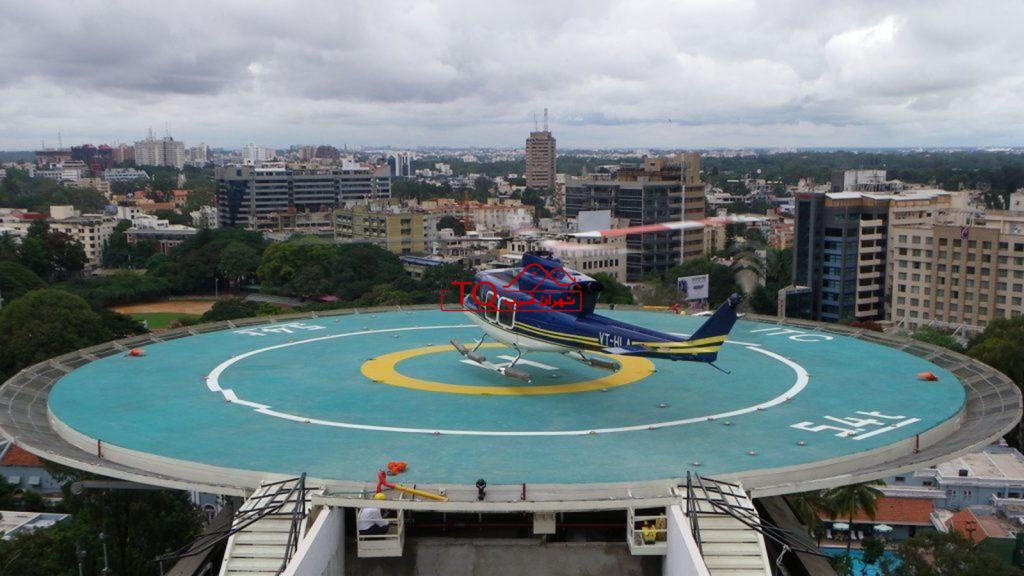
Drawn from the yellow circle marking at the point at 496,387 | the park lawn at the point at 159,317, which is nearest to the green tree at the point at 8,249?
the park lawn at the point at 159,317

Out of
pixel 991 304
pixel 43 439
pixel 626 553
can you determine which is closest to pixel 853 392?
pixel 626 553

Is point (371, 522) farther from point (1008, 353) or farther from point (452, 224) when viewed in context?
point (452, 224)

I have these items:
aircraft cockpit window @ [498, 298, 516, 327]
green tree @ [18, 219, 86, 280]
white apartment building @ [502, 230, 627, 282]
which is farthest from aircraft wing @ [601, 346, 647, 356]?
green tree @ [18, 219, 86, 280]

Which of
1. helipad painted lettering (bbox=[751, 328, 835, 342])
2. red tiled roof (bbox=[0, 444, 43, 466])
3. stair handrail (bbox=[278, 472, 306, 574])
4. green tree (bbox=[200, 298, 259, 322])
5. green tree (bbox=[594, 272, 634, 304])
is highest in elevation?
helipad painted lettering (bbox=[751, 328, 835, 342])

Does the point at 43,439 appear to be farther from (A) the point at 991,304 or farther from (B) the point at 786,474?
(A) the point at 991,304

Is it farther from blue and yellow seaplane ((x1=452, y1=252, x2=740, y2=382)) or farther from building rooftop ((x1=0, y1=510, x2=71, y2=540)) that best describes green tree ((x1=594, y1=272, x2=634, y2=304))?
blue and yellow seaplane ((x1=452, y1=252, x2=740, y2=382))

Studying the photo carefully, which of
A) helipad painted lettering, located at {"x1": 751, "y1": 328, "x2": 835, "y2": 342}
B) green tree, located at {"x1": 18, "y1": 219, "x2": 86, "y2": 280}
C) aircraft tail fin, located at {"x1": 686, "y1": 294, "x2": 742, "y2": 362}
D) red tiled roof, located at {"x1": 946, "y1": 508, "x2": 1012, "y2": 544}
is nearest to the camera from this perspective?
aircraft tail fin, located at {"x1": 686, "y1": 294, "x2": 742, "y2": 362}

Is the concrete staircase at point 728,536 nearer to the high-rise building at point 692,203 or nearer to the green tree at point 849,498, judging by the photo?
the green tree at point 849,498

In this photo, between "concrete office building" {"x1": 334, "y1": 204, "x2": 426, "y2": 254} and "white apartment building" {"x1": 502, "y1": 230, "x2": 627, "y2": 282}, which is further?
"concrete office building" {"x1": 334, "y1": 204, "x2": 426, "y2": 254}
